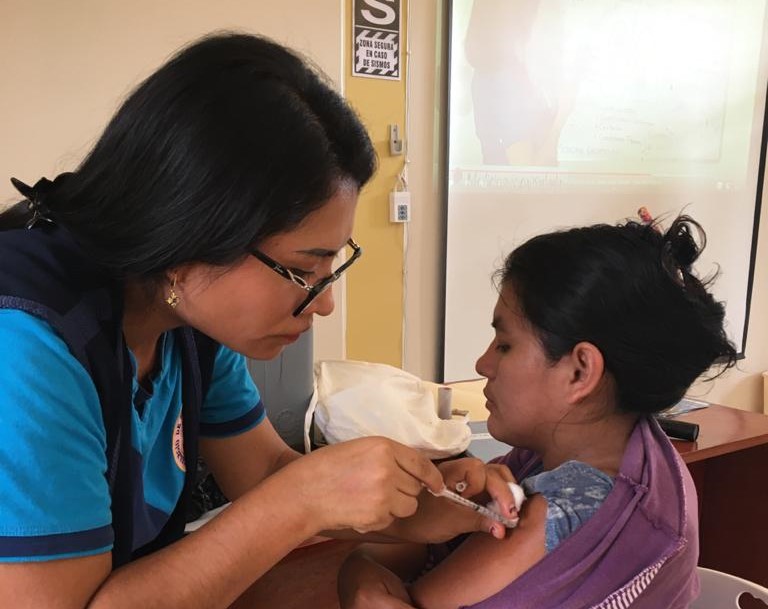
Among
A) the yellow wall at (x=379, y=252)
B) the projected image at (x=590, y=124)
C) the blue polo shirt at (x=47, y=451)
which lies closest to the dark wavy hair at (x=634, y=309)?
the blue polo shirt at (x=47, y=451)

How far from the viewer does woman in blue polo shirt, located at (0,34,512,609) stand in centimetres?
64

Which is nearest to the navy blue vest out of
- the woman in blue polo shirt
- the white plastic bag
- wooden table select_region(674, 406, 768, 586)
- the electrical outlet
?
the woman in blue polo shirt

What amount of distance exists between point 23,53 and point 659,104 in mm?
2445

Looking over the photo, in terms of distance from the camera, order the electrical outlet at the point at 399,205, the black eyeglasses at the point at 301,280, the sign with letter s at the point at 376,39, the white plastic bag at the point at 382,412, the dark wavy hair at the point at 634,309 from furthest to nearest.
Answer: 1. the electrical outlet at the point at 399,205
2. the sign with letter s at the point at 376,39
3. the white plastic bag at the point at 382,412
4. the dark wavy hair at the point at 634,309
5. the black eyeglasses at the point at 301,280

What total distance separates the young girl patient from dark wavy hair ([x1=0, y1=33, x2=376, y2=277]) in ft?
1.27

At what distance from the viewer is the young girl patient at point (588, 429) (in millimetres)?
815

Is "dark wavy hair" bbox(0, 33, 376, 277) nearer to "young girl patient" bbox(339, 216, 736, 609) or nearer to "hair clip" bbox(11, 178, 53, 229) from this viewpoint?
"hair clip" bbox(11, 178, 53, 229)

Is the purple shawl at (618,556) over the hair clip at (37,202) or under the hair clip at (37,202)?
under

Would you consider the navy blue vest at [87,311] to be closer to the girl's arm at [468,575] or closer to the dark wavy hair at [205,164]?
the dark wavy hair at [205,164]

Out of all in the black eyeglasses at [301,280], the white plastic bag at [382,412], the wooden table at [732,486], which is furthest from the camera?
the wooden table at [732,486]

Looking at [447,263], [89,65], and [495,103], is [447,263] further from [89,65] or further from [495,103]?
[89,65]

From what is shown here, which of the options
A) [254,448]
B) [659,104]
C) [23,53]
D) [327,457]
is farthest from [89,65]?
[659,104]

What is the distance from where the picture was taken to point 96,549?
66cm

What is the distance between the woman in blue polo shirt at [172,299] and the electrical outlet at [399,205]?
5.16 feet
